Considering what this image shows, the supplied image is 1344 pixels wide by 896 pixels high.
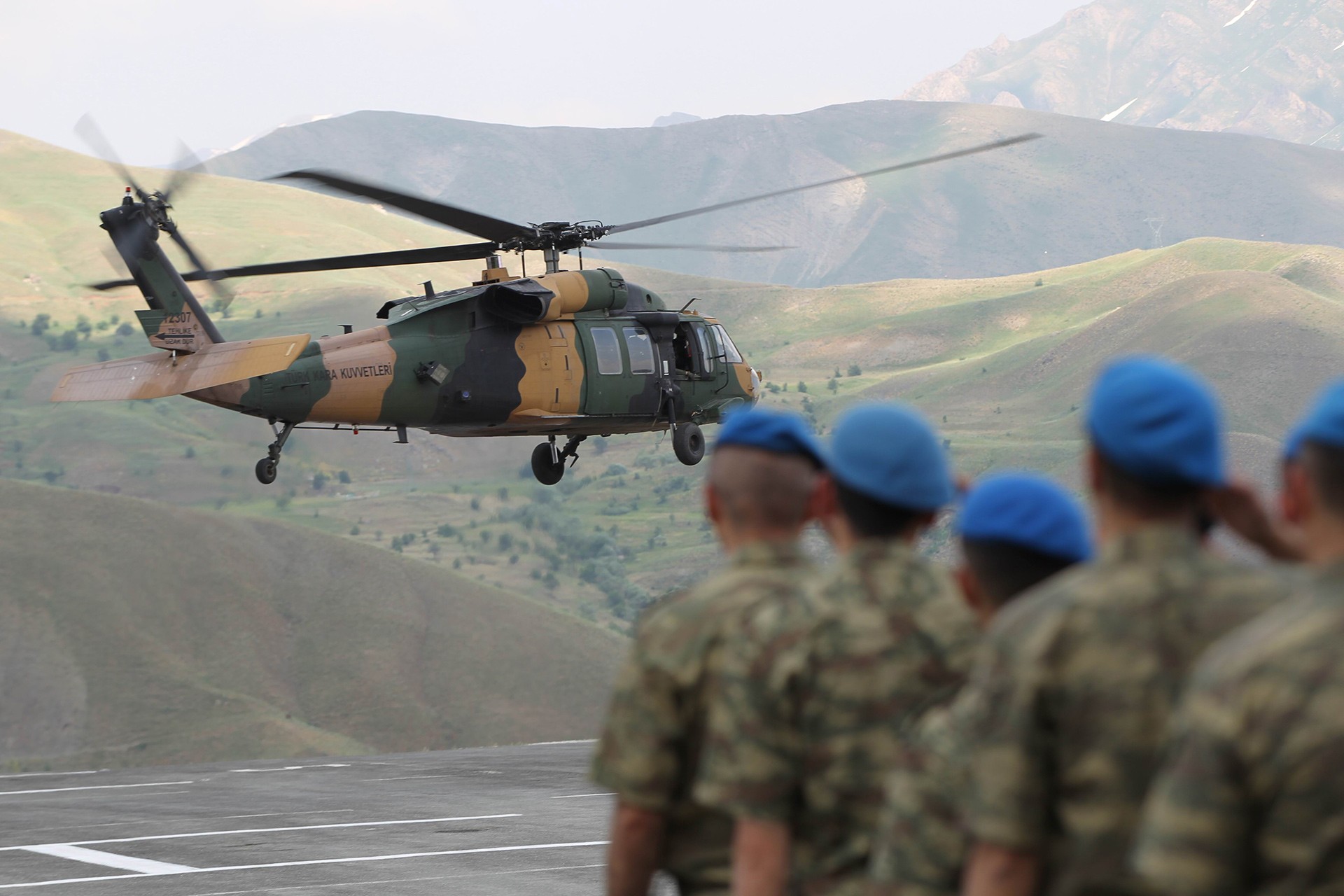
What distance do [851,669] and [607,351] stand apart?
20178 millimetres

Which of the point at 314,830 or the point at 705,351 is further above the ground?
the point at 705,351

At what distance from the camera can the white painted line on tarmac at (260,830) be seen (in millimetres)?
17938

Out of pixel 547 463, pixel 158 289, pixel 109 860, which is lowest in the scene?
pixel 109 860

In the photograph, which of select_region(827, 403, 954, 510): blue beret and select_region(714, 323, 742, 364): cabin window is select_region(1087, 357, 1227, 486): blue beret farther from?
select_region(714, 323, 742, 364): cabin window

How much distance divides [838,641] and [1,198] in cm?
14103

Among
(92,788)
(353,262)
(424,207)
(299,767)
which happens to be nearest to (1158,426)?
(424,207)

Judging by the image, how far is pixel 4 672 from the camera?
44062 millimetres

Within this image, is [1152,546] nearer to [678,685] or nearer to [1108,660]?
[1108,660]

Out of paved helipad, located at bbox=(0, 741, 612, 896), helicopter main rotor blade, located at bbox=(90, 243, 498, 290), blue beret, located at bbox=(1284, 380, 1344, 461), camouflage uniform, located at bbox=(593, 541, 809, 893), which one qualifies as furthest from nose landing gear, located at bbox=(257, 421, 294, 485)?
blue beret, located at bbox=(1284, 380, 1344, 461)

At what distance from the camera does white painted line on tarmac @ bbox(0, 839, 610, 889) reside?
15.1m

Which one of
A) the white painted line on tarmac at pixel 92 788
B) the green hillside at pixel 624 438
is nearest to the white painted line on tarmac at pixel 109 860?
the white painted line on tarmac at pixel 92 788

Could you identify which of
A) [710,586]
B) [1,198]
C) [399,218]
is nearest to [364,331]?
[710,586]

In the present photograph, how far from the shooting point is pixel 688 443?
984 inches

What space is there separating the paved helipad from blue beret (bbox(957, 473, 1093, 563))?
34.1 ft
